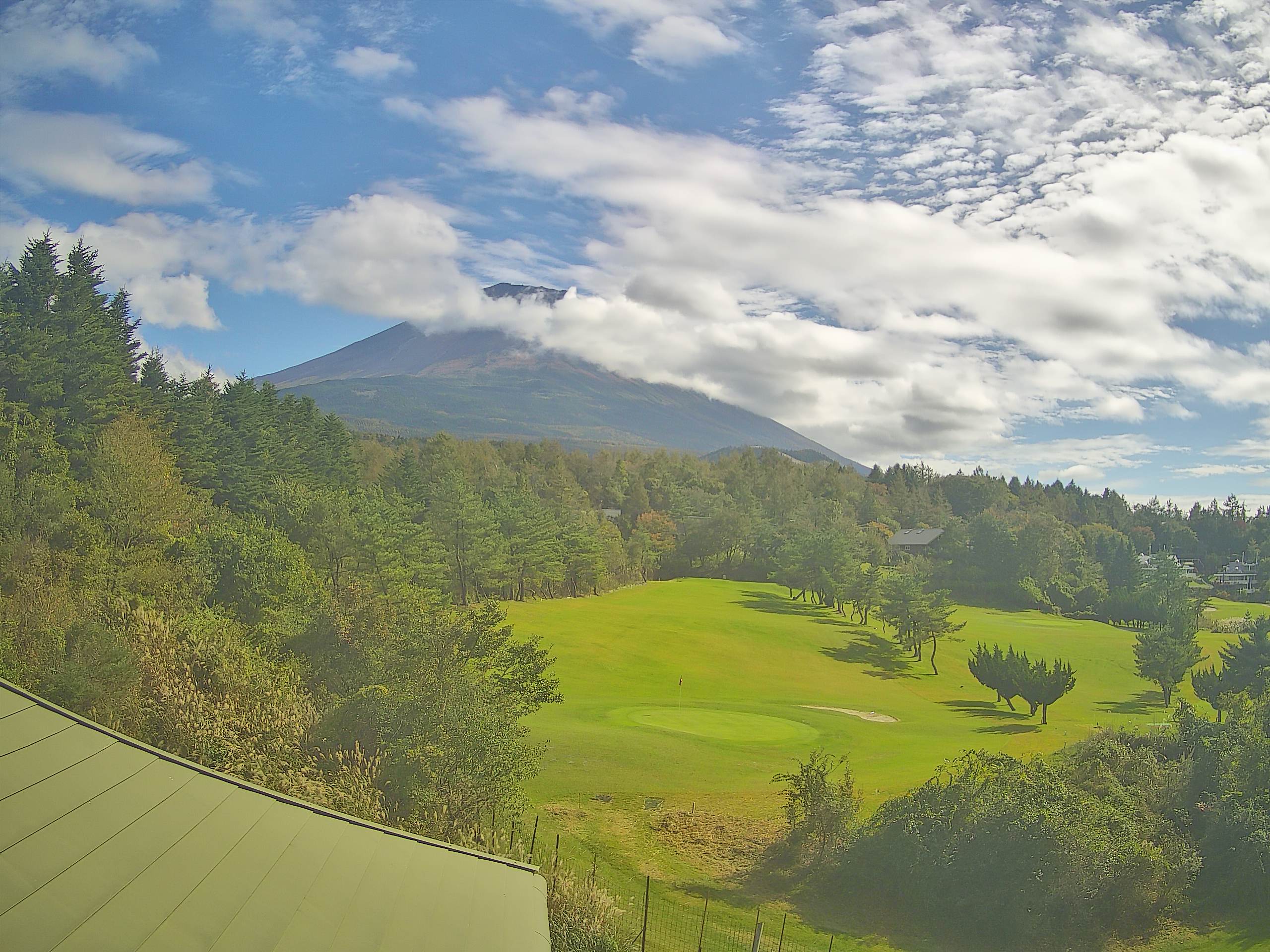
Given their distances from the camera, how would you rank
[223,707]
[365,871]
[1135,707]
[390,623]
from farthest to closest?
[1135,707], [390,623], [223,707], [365,871]

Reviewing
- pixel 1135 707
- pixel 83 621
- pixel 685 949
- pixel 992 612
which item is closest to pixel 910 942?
pixel 685 949

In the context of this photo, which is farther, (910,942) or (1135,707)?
(1135,707)

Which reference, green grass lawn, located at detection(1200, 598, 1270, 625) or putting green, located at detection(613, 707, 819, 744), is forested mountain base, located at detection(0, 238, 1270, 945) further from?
putting green, located at detection(613, 707, 819, 744)

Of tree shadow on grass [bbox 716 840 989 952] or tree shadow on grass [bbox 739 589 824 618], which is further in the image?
tree shadow on grass [bbox 739 589 824 618]

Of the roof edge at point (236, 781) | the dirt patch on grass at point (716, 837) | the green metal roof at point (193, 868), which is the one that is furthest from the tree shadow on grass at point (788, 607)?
the green metal roof at point (193, 868)

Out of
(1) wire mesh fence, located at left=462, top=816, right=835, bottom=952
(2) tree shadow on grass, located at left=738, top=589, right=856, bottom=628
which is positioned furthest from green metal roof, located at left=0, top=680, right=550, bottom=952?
(2) tree shadow on grass, located at left=738, top=589, right=856, bottom=628

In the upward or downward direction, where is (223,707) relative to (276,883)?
downward

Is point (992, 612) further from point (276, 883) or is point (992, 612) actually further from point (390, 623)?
point (276, 883)
